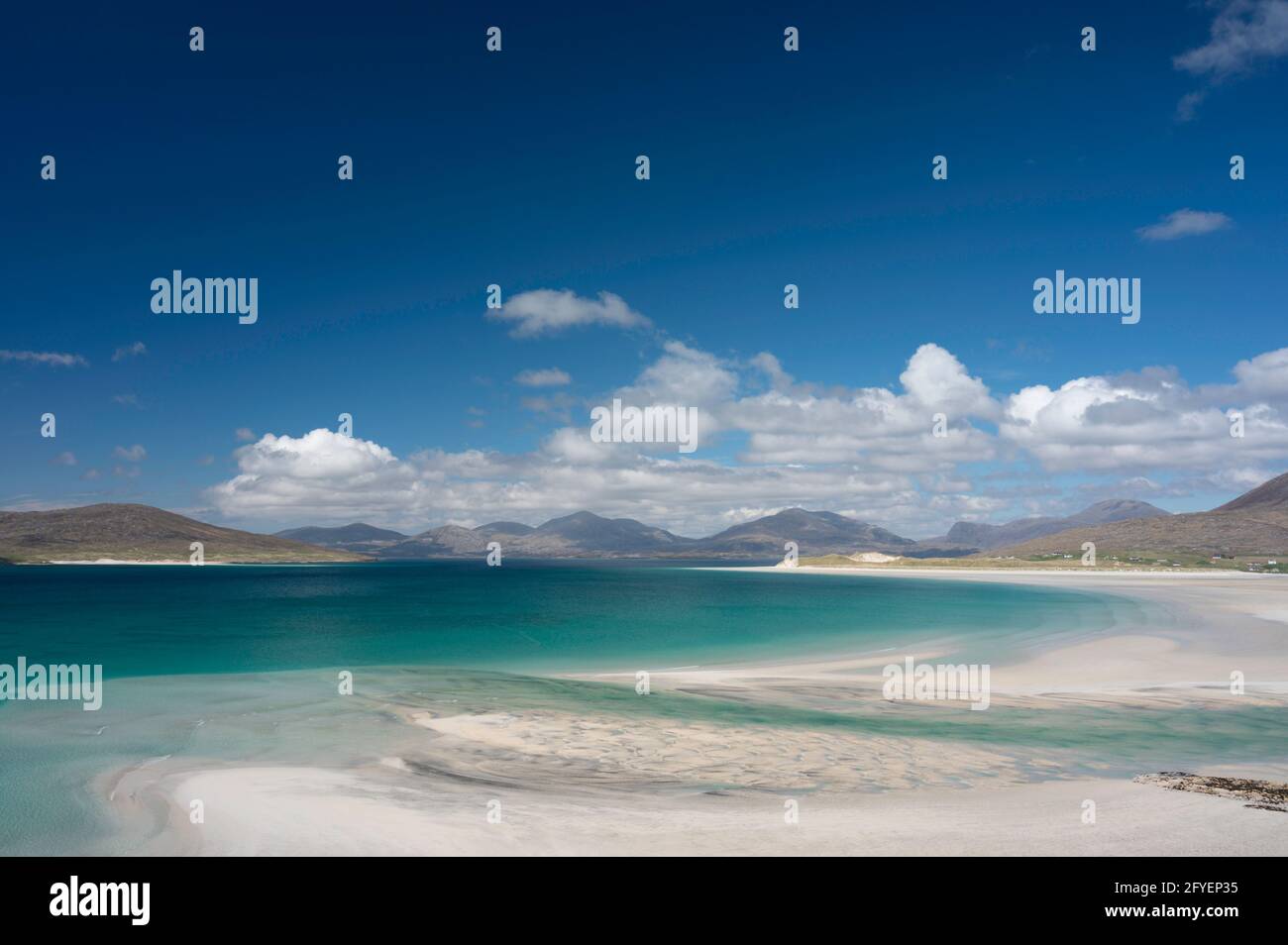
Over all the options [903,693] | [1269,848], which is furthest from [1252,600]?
[1269,848]

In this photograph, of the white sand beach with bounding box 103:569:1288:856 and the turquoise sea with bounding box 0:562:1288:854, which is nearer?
the white sand beach with bounding box 103:569:1288:856

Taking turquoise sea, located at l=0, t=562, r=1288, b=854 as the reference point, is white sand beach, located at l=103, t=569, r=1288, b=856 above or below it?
above

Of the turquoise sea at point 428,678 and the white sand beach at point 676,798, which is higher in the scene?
the white sand beach at point 676,798

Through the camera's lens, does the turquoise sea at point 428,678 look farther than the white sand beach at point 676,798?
Yes

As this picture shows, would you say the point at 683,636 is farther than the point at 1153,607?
No

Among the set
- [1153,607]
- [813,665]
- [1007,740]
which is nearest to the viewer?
[1007,740]

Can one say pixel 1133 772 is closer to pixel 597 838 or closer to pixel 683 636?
pixel 597 838
